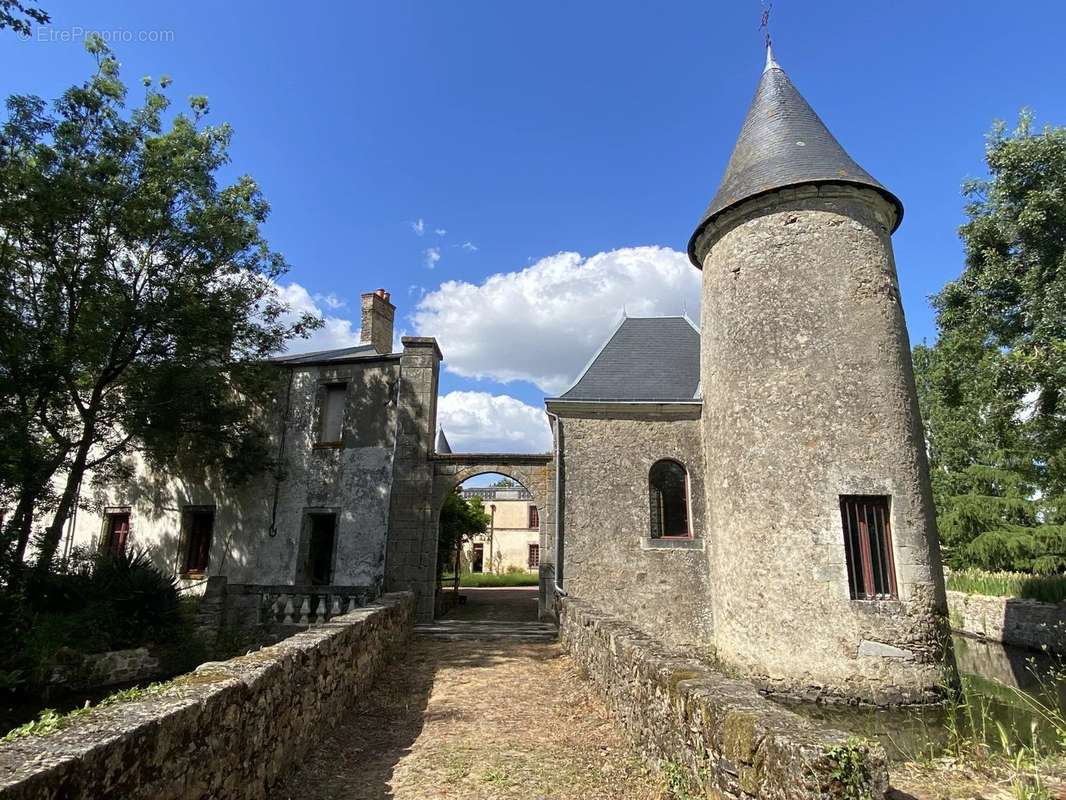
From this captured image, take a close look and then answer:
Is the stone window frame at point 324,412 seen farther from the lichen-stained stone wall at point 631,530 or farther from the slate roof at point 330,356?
the lichen-stained stone wall at point 631,530

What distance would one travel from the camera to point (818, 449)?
8.41m

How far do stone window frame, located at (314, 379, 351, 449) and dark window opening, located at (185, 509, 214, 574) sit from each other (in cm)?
287

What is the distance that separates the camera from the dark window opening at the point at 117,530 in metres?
→ 13.6

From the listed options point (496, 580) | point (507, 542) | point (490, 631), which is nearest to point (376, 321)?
point (490, 631)

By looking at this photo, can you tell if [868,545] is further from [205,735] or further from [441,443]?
[441,443]

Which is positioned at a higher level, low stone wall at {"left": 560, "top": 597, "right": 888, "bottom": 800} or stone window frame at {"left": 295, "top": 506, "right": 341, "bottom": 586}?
stone window frame at {"left": 295, "top": 506, "right": 341, "bottom": 586}

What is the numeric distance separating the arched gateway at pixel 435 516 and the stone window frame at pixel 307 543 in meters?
1.42

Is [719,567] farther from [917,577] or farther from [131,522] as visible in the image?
[131,522]

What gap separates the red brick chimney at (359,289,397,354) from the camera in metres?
15.9

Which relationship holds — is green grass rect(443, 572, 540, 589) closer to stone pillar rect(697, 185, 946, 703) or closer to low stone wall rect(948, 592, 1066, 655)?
low stone wall rect(948, 592, 1066, 655)

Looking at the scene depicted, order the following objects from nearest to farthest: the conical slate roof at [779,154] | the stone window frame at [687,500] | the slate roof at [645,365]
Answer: the conical slate roof at [779,154], the stone window frame at [687,500], the slate roof at [645,365]

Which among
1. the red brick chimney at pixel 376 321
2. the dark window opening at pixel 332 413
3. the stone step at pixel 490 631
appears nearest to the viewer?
the stone step at pixel 490 631

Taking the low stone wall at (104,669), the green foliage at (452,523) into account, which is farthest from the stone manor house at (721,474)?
the green foliage at (452,523)

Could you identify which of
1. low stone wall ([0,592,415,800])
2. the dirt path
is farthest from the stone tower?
low stone wall ([0,592,415,800])
